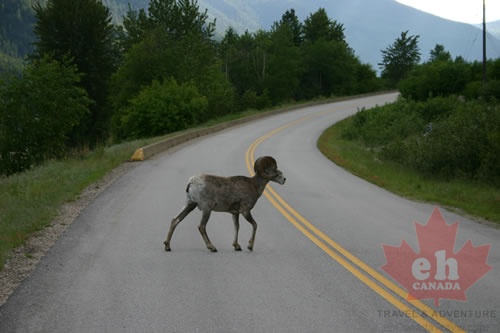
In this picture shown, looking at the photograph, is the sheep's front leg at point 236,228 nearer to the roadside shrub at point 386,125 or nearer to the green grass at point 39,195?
the green grass at point 39,195

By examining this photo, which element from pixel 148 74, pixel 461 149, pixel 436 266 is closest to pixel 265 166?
pixel 436 266

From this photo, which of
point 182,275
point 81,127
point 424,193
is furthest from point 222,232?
point 81,127

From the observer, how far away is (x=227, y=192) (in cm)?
760

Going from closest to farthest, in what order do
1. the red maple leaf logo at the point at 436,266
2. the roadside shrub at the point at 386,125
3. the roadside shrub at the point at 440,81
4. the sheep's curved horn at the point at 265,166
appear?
1. the red maple leaf logo at the point at 436,266
2. the sheep's curved horn at the point at 265,166
3. the roadside shrub at the point at 386,125
4. the roadside shrub at the point at 440,81

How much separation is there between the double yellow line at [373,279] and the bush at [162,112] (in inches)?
1255

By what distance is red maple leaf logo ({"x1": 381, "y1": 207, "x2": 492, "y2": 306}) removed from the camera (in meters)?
6.02

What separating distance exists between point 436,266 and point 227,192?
3190mm

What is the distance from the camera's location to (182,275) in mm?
6664

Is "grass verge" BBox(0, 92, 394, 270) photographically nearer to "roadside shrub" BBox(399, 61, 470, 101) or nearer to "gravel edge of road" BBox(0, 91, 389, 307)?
"gravel edge of road" BBox(0, 91, 389, 307)

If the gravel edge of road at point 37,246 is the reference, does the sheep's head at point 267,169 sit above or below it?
above

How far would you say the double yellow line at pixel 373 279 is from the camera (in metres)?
5.05

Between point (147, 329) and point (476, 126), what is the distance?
16707 millimetres

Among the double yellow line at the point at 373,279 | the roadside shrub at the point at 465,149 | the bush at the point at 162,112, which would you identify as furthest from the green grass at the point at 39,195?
the bush at the point at 162,112

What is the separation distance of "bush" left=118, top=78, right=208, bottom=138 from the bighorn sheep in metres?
35.0
